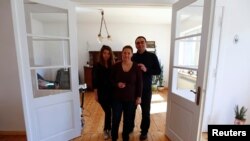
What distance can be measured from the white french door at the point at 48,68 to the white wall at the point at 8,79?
0.53 metres

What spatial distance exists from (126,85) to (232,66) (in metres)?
1.67

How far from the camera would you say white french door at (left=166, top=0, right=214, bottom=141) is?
4.93ft

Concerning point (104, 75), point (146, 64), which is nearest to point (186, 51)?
point (146, 64)

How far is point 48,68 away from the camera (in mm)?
1927

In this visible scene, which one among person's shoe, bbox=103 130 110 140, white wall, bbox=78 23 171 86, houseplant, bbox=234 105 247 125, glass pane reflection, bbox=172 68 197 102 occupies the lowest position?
person's shoe, bbox=103 130 110 140

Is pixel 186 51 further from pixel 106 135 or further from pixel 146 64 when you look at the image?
pixel 106 135

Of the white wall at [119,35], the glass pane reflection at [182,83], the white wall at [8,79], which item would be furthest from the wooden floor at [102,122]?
the white wall at [119,35]

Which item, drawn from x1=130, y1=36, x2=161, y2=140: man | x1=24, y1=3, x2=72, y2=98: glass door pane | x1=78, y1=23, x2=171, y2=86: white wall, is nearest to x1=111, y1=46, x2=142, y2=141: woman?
x1=130, y1=36, x2=161, y2=140: man

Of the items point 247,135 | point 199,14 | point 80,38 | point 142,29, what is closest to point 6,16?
point 199,14

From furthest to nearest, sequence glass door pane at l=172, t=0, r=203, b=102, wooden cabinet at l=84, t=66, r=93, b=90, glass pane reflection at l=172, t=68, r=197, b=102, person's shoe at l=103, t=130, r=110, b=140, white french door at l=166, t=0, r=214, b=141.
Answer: wooden cabinet at l=84, t=66, r=93, b=90 → person's shoe at l=103, t=130, r=110, b=140 → glass pane reflection at l=172, t=68, r=197, b=102 → glass door pane at l=172, t=0, r=203, b=102 → white french door at l=166, t=0, r=214, b=141

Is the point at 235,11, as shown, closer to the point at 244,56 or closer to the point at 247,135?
the point at 244,56

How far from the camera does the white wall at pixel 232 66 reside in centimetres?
213

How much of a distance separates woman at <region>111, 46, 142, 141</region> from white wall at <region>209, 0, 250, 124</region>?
1.30 meters

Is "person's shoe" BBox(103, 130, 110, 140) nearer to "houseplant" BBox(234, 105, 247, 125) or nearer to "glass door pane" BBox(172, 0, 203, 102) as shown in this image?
"glass door pane" BBox(172, 0, 203, 102)
